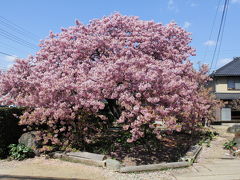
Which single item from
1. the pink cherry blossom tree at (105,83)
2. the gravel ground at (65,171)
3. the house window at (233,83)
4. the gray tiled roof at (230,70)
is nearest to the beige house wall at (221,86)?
the house window at (233,83)

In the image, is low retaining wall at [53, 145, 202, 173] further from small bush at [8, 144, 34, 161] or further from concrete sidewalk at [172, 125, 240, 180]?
small bush at [8, 144, 34, 161]

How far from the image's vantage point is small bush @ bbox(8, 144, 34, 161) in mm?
8070

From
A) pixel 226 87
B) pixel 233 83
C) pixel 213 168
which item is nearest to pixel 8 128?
pixel 213 168

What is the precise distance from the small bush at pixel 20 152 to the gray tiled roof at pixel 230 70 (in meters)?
24.8

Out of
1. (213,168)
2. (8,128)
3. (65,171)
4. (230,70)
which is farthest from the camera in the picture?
(230,70)

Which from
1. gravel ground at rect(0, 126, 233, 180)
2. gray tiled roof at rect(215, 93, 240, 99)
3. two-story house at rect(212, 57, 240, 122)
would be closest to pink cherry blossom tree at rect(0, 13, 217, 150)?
gravel ground at rect(0, 126, 233, 180)

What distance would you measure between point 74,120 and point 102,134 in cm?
292

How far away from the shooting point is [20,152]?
817 cm

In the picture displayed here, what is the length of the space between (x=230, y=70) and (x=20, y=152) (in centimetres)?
2738

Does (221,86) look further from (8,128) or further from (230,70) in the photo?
(8,128)

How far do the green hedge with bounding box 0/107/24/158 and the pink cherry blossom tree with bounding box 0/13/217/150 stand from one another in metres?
0.49

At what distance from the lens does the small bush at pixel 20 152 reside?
807cm

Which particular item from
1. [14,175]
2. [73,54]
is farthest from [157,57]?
[14,175]

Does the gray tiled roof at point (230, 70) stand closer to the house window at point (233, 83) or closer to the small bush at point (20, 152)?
the house window at point (233, 83)
